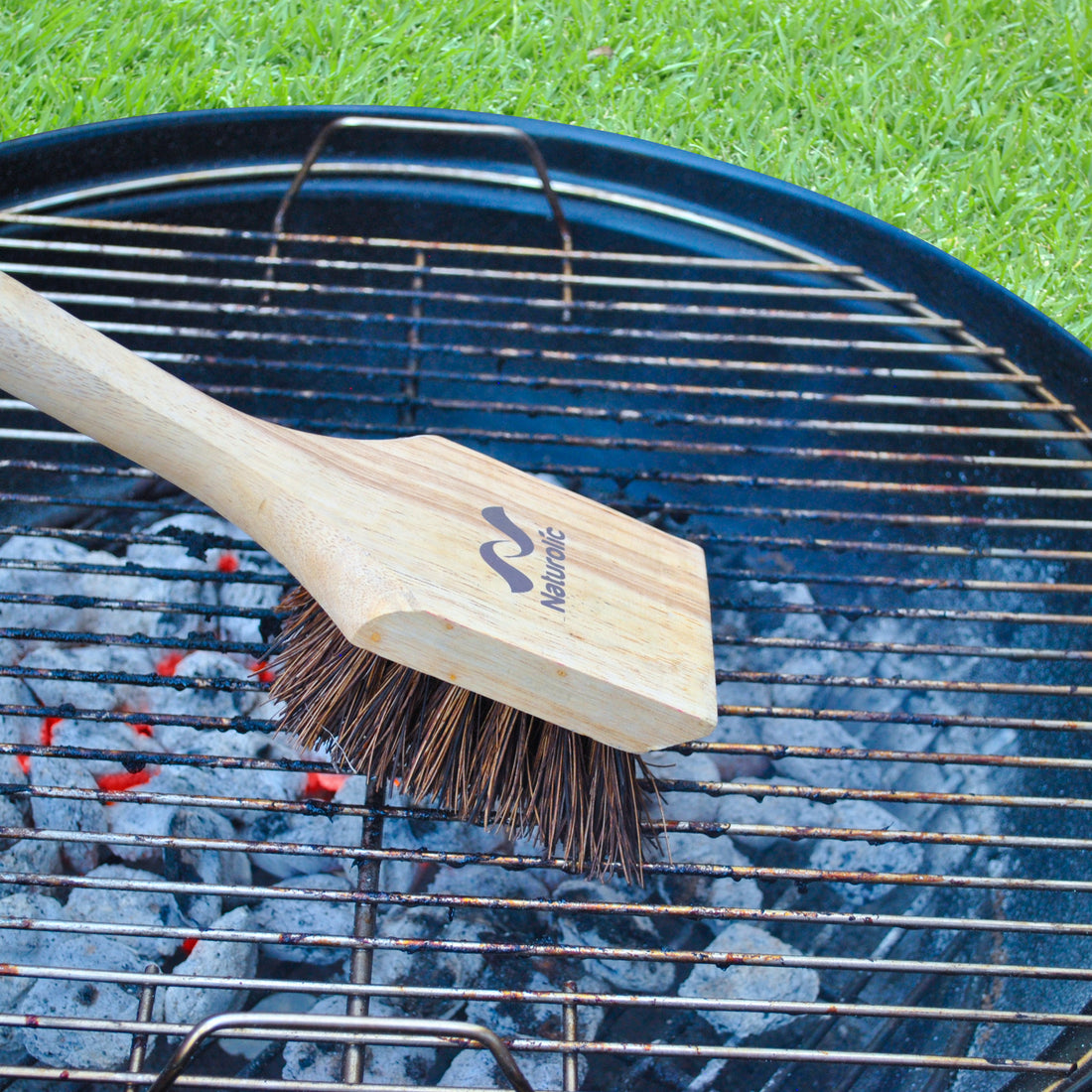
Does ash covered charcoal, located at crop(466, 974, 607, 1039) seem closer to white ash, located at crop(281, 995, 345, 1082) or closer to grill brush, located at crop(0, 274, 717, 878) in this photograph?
white ash, located at crop(281, 995, 345, 1082)

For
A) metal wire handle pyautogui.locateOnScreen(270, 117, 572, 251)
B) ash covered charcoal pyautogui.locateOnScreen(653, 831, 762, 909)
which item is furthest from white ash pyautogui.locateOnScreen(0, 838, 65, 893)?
metal wire handle pyautogui.locateOnScreen(270, 117, 572, 251)

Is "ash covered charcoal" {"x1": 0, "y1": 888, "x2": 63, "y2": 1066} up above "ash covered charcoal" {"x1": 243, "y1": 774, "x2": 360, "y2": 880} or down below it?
below

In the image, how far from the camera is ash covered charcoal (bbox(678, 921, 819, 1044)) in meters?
1.46

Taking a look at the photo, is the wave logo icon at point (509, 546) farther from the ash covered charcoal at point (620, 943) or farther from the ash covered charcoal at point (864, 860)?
the ash covered charcoal at point (864, 860)

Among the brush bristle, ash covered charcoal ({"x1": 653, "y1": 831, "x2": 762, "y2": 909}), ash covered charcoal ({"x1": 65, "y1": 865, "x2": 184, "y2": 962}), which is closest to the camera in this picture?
the brush bristle

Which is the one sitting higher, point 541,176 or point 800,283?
point 541,176

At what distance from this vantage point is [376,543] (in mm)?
1112

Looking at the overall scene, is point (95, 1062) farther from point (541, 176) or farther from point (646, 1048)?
point (541, 176)

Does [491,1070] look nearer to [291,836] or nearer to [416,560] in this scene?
[291,836]

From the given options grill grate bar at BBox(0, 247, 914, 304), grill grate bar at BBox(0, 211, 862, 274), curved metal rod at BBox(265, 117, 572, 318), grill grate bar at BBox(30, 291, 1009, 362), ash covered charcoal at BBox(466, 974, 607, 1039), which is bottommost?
ash covered charcoal at BBox(466, 974, 607, 1039)

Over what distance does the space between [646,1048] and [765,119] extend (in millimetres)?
2287

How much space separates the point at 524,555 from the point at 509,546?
0.02 meters

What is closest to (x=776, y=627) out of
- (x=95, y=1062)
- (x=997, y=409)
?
(x=997, y=409)

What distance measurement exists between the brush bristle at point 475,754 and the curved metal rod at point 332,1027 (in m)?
0.33
